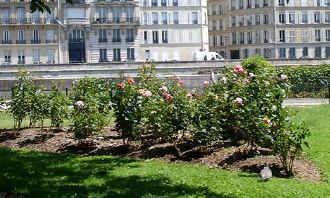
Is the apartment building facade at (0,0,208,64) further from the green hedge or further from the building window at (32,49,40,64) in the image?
the green hedge

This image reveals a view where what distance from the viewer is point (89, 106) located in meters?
15.1

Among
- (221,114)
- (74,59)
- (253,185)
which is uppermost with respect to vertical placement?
(74,59)

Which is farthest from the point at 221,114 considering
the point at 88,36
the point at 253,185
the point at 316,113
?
the point at 88,36

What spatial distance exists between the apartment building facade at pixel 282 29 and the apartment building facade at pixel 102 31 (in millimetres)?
9307

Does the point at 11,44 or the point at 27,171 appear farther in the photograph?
the point at 11,44

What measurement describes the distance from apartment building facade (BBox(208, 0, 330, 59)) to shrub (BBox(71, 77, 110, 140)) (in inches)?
2319

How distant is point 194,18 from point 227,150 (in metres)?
57.1

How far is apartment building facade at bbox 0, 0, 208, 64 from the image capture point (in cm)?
6369

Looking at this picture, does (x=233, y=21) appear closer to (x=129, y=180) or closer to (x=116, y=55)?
(x=116, y=55)

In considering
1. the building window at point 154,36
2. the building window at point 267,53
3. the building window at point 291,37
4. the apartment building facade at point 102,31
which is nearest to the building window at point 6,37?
the apartment building facade at point 102,31

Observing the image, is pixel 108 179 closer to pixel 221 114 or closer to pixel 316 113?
pixel 221 114

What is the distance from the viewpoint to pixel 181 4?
2717 inches

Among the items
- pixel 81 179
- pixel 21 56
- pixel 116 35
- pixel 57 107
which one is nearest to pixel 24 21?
pixel 21 56

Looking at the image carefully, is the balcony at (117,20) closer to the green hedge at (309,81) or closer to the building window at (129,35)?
the building window at (129,35)
